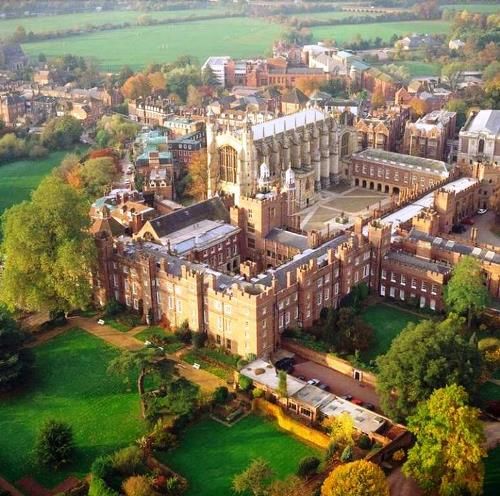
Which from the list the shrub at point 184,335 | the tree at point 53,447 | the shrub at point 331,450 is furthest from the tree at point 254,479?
the shrub at point 184,335

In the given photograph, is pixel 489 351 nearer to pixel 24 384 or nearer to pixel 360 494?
pixel 360 494

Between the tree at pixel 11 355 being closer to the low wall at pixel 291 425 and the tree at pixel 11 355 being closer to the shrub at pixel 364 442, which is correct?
the low wall at pixel 291 425

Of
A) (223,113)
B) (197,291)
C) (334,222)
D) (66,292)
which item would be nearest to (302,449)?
(197,291)

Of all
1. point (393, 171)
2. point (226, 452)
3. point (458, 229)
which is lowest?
point (226, 452)

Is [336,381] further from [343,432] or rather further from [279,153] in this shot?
[279,153]

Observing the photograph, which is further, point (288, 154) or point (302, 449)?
point (288, 154)

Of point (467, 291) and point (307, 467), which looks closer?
point (307, 467)

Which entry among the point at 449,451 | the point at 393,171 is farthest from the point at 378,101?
the point at 449,451
